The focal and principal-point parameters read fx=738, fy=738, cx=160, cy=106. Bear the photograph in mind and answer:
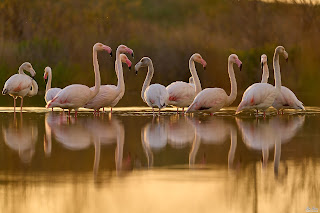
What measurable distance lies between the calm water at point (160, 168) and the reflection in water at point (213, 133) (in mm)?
16

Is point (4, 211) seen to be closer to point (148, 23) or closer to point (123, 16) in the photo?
point (148, 23)

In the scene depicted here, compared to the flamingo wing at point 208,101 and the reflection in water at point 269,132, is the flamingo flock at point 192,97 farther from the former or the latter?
the reflection in water at point 269,132

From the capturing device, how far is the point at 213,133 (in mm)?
10852

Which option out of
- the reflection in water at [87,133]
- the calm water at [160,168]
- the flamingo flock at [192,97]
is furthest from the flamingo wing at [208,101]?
the calm water at [160,168]

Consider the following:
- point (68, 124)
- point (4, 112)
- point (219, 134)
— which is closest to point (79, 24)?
point (4, 112)

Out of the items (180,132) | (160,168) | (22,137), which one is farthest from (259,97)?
(160,168)

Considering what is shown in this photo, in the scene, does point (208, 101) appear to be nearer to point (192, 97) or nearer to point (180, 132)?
point (192, 97)

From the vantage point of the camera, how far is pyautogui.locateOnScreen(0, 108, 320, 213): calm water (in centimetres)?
567

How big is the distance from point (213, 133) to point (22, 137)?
9.06 feet

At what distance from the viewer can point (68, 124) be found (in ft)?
42.1

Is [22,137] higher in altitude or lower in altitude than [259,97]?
lower

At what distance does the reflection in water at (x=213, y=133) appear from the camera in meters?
8.42

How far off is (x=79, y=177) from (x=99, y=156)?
1446mm

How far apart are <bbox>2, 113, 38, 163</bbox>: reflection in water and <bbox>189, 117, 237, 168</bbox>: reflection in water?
75.5 inches
